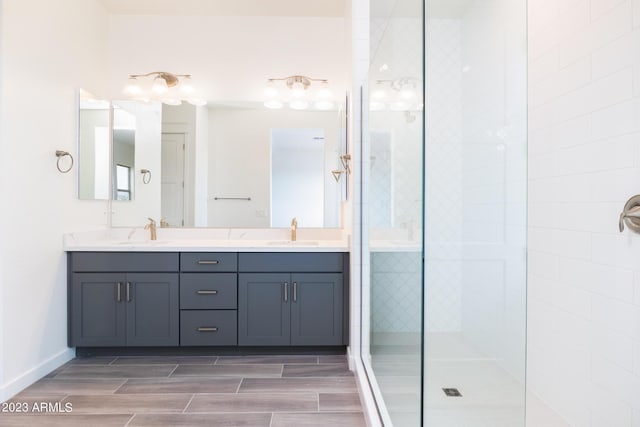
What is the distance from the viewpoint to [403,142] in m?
1.46

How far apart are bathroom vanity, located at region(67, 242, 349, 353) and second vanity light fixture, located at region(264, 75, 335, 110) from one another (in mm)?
1297

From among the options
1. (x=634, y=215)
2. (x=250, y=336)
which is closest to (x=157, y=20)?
(x=250, y=336)

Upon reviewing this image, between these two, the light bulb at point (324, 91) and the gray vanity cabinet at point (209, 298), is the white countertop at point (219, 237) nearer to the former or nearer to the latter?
the gray vanity cabinet at point (209, 298)

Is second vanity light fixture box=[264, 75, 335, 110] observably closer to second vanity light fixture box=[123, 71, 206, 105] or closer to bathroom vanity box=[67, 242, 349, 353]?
second vanity light fixture box=[123, 71, 206, 105]

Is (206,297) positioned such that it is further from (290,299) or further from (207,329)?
(290,299)

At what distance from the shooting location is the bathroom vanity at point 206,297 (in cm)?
260

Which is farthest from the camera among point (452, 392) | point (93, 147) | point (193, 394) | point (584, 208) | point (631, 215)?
point (93, 147)

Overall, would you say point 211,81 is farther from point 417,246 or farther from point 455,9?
point 417,246

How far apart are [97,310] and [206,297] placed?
75 cm

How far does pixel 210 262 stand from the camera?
2.64 meters

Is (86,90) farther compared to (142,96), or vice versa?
(142,96)

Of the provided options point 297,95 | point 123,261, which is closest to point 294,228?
point 297,95

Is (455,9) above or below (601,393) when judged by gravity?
above

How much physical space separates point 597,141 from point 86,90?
3290 mm
